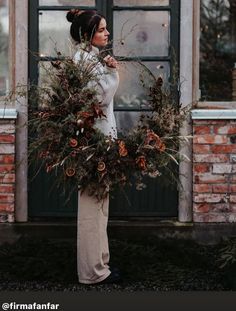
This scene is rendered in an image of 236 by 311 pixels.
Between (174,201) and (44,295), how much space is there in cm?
199

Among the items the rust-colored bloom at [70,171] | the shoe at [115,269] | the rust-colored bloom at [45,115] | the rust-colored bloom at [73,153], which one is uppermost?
the rust-colored bloom at [45,115]

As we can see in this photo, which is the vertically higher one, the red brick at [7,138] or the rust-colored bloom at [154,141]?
the red brick at [7,138]

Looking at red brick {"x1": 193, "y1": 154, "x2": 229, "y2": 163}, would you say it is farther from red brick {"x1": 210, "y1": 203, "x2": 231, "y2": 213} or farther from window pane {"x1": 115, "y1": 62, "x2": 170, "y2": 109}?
window pane {"x1": 115, "y1": 62, "x2": 170, "y2": 109}

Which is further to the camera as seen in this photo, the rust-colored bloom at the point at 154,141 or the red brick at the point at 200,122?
the red brick at the point at 200,122

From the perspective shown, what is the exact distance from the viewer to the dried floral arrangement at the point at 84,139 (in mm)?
5629

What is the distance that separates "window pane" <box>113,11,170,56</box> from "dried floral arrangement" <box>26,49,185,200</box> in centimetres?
169

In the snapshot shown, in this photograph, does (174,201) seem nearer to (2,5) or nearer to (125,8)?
(125,8)

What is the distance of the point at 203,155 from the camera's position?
722 cm

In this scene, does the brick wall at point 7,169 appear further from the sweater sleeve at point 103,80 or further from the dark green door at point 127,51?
the sweater sleeve at point 103,80

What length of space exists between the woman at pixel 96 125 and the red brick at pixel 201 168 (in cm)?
146

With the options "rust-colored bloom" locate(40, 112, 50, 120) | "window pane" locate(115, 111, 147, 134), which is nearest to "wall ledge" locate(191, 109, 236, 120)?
"window pane" locate(115, 111, 147, 134)

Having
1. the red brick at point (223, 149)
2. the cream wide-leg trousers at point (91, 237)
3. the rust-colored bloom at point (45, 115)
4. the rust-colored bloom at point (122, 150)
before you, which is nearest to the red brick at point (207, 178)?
the red brick at point (223, 149)

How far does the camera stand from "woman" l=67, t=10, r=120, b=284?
19.0 feet

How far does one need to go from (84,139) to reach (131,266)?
1.31m
